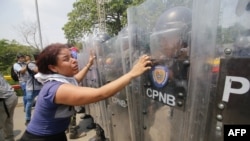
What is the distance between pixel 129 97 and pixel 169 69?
88 centimetres

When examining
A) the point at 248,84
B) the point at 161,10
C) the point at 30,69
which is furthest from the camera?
the point at 30,69

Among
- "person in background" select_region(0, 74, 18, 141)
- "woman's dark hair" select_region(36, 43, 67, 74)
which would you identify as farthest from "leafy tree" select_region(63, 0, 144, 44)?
"woman's dark hair" select_region(36, 43, 67, 74)

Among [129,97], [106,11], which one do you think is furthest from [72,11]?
[129,97]

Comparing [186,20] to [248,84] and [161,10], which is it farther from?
[248,84]

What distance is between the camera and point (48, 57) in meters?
2.14

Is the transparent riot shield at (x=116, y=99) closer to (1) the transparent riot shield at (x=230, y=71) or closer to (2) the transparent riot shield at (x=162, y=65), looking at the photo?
(2) the transparent riot shield at (x=162, y=65)

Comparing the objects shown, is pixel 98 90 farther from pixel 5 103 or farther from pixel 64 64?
pixel 5 103

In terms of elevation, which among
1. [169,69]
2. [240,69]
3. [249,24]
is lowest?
[169,69]

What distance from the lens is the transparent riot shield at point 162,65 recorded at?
145 centimetres

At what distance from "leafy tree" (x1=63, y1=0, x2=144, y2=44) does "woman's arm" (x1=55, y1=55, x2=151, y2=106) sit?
22.5 metres

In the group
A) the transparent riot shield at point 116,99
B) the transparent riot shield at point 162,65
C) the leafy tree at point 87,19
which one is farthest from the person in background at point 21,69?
the leafy tree at point 87,19

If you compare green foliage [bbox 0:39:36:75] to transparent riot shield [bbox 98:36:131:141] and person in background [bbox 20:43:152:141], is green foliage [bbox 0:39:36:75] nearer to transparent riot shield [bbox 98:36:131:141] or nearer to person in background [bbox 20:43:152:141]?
transparent riot shield [bbox 98:36:131:141]

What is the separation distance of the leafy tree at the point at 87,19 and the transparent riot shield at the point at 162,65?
22.3 meters

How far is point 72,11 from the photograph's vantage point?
2564 cm
